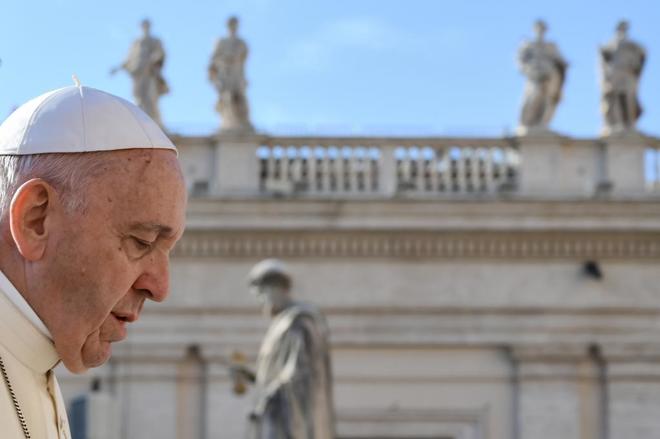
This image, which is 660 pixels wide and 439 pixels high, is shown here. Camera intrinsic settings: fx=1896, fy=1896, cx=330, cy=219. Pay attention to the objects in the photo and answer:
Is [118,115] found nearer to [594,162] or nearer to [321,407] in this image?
[321,407]

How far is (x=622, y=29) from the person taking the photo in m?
18.4

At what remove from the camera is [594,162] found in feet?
58.3

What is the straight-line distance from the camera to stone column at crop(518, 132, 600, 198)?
17688mm

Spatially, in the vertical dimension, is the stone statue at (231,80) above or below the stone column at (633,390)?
above

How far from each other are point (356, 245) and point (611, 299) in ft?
7.77

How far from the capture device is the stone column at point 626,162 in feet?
57.7

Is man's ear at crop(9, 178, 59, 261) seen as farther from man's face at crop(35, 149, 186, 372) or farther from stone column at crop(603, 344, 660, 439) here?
stone column at crop(603, 344, 660, 439)

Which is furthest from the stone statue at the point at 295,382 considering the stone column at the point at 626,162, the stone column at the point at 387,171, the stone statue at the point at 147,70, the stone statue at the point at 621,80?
the stone statue at the point at 621,80

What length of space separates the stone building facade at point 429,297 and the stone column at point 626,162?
1 centimetres

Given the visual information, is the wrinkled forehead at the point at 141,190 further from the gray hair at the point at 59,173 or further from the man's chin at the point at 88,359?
the man's chin at the point at 88,359

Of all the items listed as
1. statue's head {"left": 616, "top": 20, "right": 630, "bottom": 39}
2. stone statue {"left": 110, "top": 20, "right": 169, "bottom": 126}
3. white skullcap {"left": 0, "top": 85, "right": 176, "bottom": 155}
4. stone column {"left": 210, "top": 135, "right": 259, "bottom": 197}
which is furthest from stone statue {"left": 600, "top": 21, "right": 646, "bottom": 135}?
white skullcap {"left": 0, "top": 85, "right": 176, "bottom": 155}

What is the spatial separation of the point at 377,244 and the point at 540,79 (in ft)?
7.56

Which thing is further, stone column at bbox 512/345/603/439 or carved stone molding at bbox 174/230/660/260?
carved stone molding at bbox 174/230/660/260

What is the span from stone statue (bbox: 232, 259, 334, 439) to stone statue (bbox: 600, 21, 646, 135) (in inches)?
318
